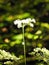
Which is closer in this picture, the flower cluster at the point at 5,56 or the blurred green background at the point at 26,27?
the flower cluster at the point at 5,56

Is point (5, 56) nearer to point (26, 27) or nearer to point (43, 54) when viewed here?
point (43, 54)

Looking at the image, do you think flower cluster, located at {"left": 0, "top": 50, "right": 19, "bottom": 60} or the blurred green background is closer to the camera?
flower cluster, located at {"left": 0, "top": 50, "right": 19, "bottom": 60}

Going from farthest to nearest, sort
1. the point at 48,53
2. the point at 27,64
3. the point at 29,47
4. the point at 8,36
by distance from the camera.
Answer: the point at 8,36
the point at 29,47
the point at 27,64
the point at 48,53

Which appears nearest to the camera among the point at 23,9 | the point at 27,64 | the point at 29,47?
the point at 27,64

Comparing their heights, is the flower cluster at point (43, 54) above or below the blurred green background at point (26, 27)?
below

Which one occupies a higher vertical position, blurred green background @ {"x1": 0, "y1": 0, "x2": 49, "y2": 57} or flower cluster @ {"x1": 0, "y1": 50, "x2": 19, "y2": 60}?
blurred green background @ {"x1": 0, "y1": 0, "x2": 49, "y2": 57}

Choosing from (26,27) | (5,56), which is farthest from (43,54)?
(26,27)

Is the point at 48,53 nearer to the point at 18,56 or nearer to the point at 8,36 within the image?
the point at 18,56

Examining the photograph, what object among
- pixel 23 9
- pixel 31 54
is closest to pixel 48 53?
pixel 31 54
